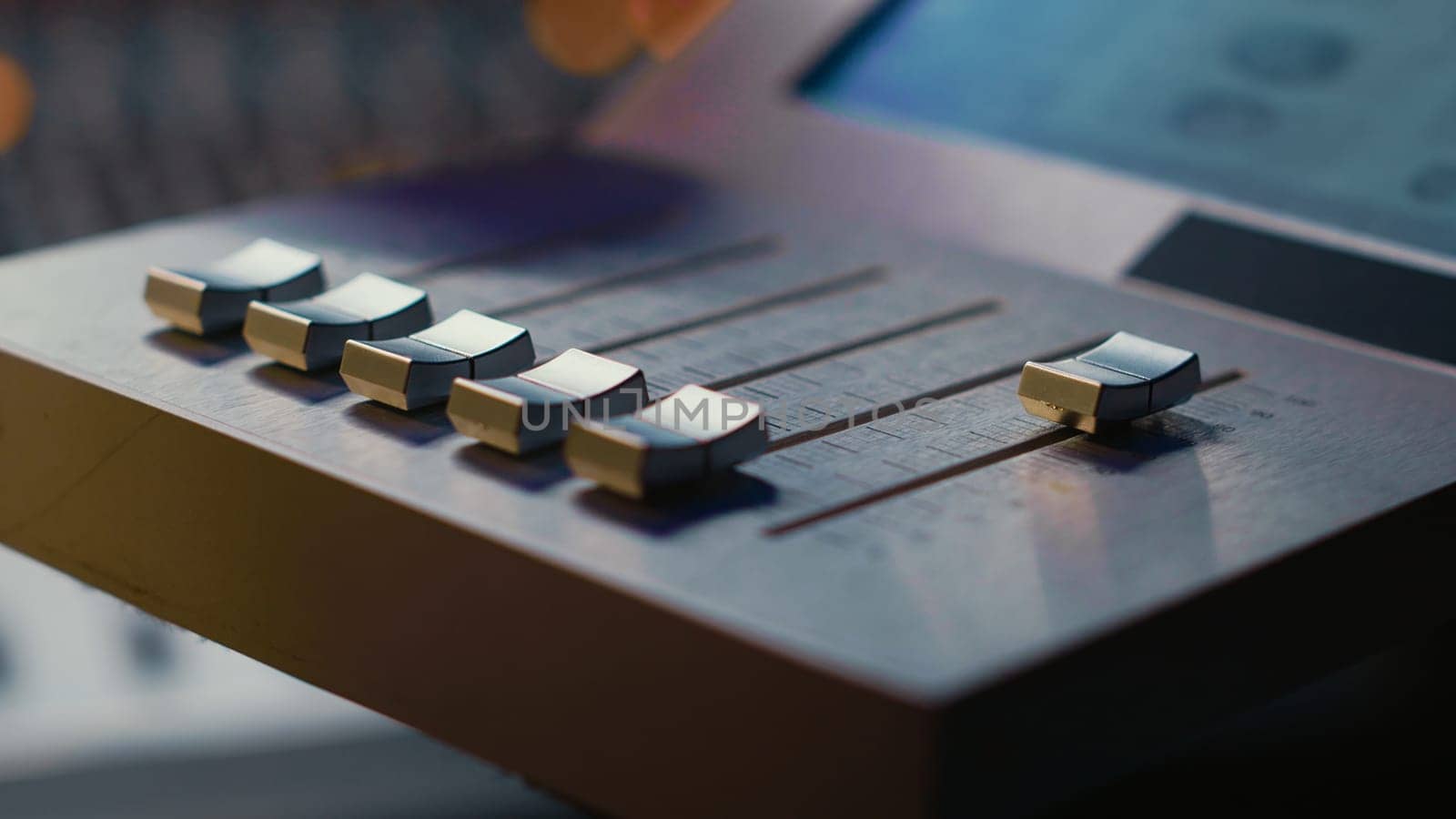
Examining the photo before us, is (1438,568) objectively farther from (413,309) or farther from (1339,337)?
(413,309)

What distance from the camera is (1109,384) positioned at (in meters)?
0.45

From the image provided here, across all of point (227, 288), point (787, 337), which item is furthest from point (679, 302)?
point (227, 288)

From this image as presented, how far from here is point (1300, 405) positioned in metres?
0.50


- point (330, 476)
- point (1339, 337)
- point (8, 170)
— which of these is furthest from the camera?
point (8, 170)

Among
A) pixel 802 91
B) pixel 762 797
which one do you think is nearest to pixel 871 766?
pixel 762 797

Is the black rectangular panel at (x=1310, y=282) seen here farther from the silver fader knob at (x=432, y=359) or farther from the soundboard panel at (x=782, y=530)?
the silver fader knob at (x=432, y=359)

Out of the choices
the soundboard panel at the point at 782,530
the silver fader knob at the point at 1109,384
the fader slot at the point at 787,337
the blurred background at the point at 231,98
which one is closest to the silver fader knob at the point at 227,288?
the soundboard panel at the point at 782,530

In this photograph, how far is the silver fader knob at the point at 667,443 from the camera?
0.40m

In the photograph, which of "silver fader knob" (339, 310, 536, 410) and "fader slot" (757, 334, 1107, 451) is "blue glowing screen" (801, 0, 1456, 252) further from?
"silver fader knob" (339, 310, 536, 410)

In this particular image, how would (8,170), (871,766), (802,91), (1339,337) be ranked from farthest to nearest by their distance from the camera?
(8,170)
(802,91)
(1339,337)
(871,766)

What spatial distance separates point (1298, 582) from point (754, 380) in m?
0.19

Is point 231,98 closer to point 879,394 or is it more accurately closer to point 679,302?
point 679,302

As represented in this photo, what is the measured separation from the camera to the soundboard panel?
337mm

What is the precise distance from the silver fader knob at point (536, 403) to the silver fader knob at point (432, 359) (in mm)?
22
